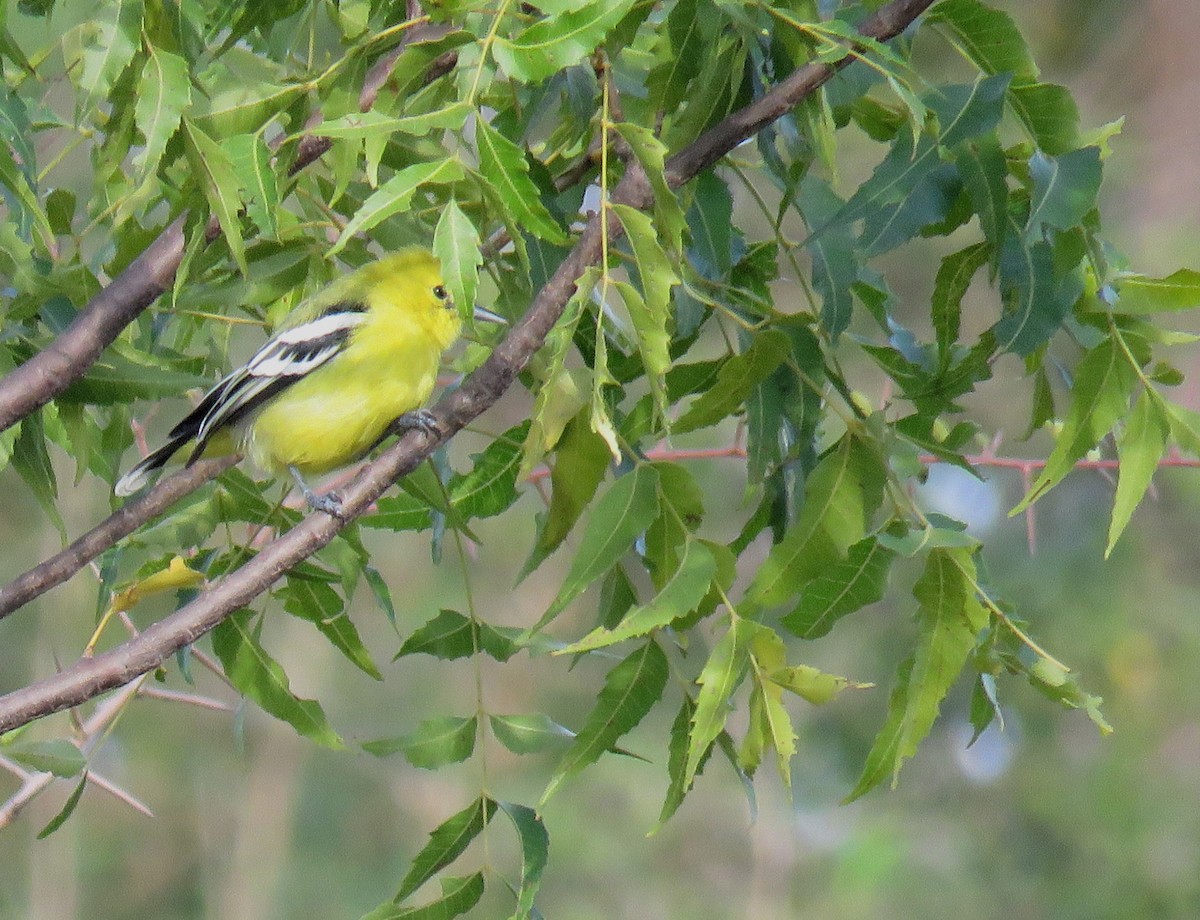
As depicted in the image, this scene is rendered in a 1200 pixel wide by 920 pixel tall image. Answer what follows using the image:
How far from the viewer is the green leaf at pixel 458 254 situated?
1.38 metres

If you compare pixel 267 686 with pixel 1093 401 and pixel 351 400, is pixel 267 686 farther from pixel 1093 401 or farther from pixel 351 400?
pixel 1093 401

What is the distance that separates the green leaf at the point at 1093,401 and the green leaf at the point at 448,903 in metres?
0.91

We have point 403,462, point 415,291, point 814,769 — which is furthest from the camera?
point 814,769

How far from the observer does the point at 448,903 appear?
1926mm

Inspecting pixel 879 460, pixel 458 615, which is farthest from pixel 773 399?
pixel 458 615

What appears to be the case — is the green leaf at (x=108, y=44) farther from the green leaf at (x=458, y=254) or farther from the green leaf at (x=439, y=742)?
the green leaf at (x=439, y=742)

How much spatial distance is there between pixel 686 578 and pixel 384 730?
21.7 feet

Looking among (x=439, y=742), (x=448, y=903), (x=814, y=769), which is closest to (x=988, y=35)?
(x=439, y=742)

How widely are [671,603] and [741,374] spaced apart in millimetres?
316

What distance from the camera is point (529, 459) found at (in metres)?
1.53

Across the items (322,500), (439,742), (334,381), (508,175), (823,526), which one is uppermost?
(508,175)

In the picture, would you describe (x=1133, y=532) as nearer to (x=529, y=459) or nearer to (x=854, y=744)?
(x=854, y=744)

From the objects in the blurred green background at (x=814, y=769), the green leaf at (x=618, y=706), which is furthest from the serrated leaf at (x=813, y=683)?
the blurred green background at (x=814, y=769)

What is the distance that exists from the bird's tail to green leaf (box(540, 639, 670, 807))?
3.77 feet
